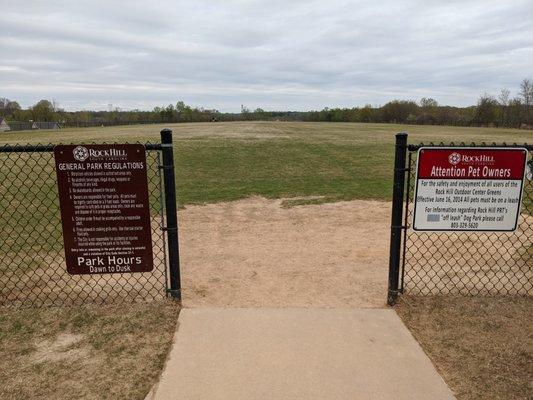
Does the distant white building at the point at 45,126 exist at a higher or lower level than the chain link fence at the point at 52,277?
lower

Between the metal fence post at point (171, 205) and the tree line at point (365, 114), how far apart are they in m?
87.6

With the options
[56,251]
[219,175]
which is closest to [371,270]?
[56,251]

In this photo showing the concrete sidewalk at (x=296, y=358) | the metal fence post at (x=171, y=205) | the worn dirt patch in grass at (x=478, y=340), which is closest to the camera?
the concrete sidewalk at (x=296, y=358)

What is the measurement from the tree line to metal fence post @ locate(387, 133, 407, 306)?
8649 centimetres

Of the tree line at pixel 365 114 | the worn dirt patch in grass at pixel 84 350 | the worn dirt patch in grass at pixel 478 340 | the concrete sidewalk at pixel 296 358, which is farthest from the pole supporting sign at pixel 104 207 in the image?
the tree line at pixel 365 114

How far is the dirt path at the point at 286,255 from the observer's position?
471 cm

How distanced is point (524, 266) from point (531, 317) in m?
1.82

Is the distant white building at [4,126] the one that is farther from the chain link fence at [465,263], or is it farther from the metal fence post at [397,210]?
the metal fence post at [397,210]

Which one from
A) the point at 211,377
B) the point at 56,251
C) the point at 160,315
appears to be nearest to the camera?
the point at 211,377

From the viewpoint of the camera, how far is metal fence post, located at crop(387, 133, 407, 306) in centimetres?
404

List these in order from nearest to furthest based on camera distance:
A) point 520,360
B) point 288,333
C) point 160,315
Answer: point 520,360, point 288,333, point 160,315

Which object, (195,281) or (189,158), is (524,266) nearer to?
(195,281)

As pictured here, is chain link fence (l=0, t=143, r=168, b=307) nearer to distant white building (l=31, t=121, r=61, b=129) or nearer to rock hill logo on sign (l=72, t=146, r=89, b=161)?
rock hill logo on sign (l=72, t=146, r=89, b=161)

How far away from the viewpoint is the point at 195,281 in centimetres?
518
